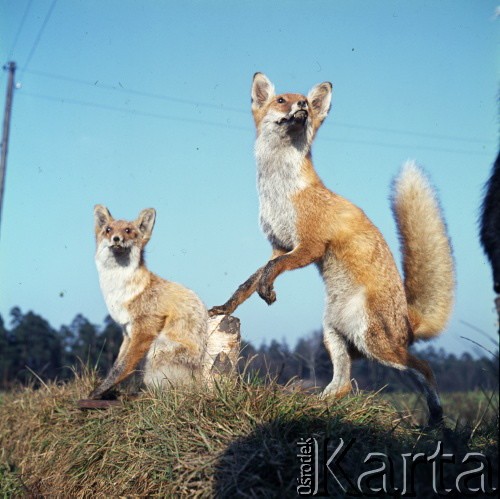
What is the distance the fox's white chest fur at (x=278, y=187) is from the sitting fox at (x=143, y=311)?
3.68 ft

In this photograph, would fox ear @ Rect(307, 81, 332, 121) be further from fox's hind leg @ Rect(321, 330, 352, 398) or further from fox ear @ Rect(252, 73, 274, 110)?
fox's hind leg @ Rect(321, 330, 352, 398)

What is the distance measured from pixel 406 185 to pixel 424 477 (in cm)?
364

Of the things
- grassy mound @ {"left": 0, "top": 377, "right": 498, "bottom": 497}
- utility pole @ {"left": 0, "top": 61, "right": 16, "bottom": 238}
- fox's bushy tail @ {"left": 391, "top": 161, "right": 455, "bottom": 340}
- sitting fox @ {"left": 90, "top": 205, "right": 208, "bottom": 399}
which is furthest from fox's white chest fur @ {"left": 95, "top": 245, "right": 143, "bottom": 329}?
utility pole @ {"left": 0, "top": 61, "right": 16, "bottom": 238}

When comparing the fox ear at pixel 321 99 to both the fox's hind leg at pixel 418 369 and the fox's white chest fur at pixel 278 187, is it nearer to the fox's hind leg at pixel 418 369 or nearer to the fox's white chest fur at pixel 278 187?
the fox's white chest fur at pixel 278 187

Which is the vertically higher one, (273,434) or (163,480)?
(273,434)

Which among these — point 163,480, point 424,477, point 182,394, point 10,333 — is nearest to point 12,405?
point 182,394

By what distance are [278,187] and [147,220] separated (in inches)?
55.7

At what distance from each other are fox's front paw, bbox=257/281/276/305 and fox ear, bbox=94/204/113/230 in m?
1.86

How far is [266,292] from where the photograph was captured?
19.6ft

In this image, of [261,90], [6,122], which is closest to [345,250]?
[261,90]

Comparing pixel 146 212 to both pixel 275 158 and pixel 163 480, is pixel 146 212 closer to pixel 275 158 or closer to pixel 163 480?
pixel 275 158

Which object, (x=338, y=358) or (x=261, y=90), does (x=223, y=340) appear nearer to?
(x=338, y=358)

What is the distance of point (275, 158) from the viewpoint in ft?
21.4

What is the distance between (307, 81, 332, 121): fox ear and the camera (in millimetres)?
6652
